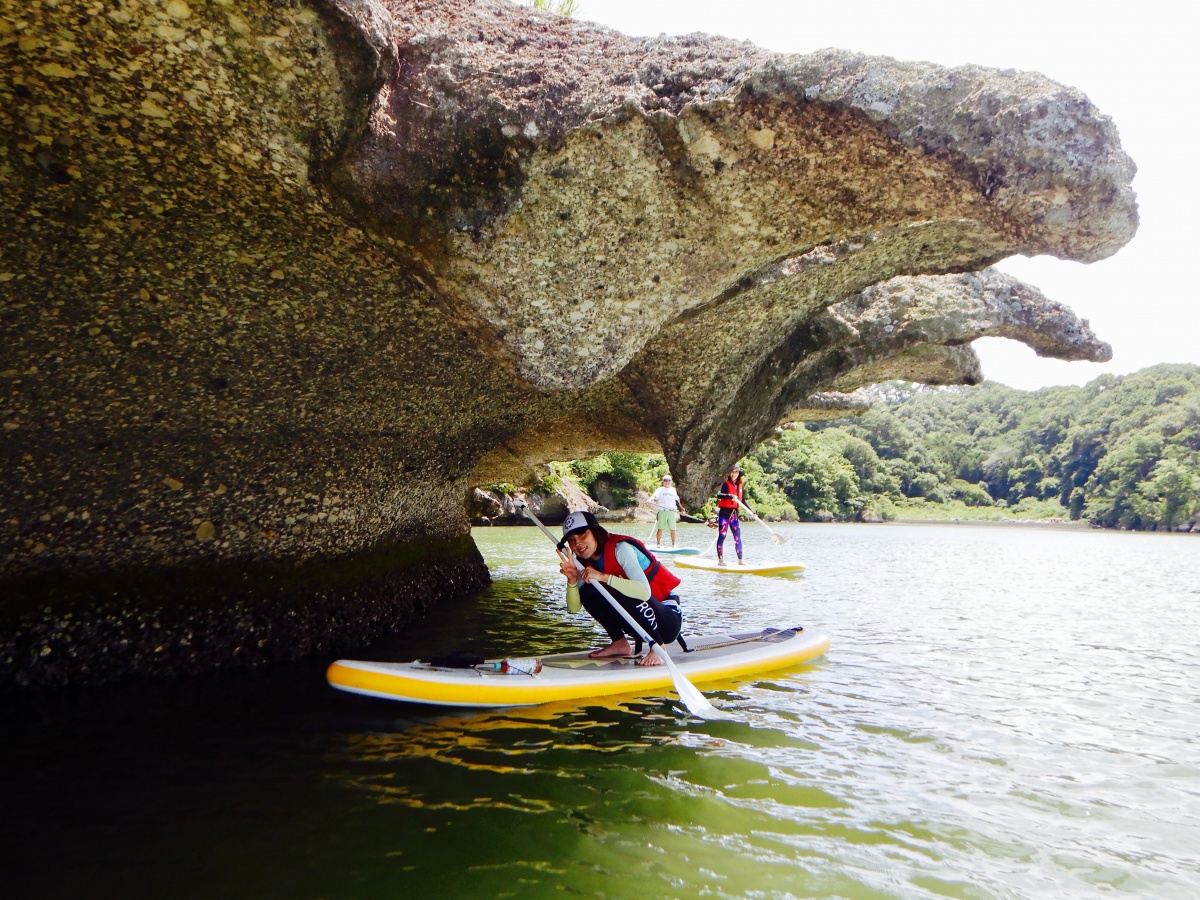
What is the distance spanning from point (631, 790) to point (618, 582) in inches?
95.6

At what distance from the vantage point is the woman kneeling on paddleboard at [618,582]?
6.57 m

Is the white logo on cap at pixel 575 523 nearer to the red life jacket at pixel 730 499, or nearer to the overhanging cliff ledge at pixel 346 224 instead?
the overhanging cliff ledge at pixel 346 224

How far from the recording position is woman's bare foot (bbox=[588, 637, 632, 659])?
6.92 m

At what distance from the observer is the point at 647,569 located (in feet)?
22.6

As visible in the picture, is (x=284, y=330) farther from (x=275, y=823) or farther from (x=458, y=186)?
(x=275, y=823)

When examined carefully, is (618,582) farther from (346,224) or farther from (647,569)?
(346,224)

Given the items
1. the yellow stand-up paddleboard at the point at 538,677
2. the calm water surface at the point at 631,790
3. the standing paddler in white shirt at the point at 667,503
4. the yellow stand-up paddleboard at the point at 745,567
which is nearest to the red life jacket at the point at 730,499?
the standing paddler in white shirt at the point at 667,503

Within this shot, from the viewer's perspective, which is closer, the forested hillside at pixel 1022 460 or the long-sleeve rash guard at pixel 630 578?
Result: the long-sleeve rash guard at pixel 630 578

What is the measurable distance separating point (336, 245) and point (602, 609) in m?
3.96

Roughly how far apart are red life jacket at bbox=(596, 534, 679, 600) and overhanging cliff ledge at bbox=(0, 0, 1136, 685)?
198cm

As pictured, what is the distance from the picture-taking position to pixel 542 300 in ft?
16.0

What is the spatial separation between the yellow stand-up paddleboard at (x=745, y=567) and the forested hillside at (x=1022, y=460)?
30.5m

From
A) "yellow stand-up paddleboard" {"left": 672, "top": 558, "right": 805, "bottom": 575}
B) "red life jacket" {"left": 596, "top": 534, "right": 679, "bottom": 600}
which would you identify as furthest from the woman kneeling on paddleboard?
"yellow stand-up paddleboard" {"left": 672, "top": 558, "right": 805, "bottom": 575}

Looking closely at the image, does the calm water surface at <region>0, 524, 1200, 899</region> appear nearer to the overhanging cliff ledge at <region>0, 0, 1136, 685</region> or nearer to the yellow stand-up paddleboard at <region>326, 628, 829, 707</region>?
the yellow stand-up paddleboard at <region>326, 628, 829, 707</region>
